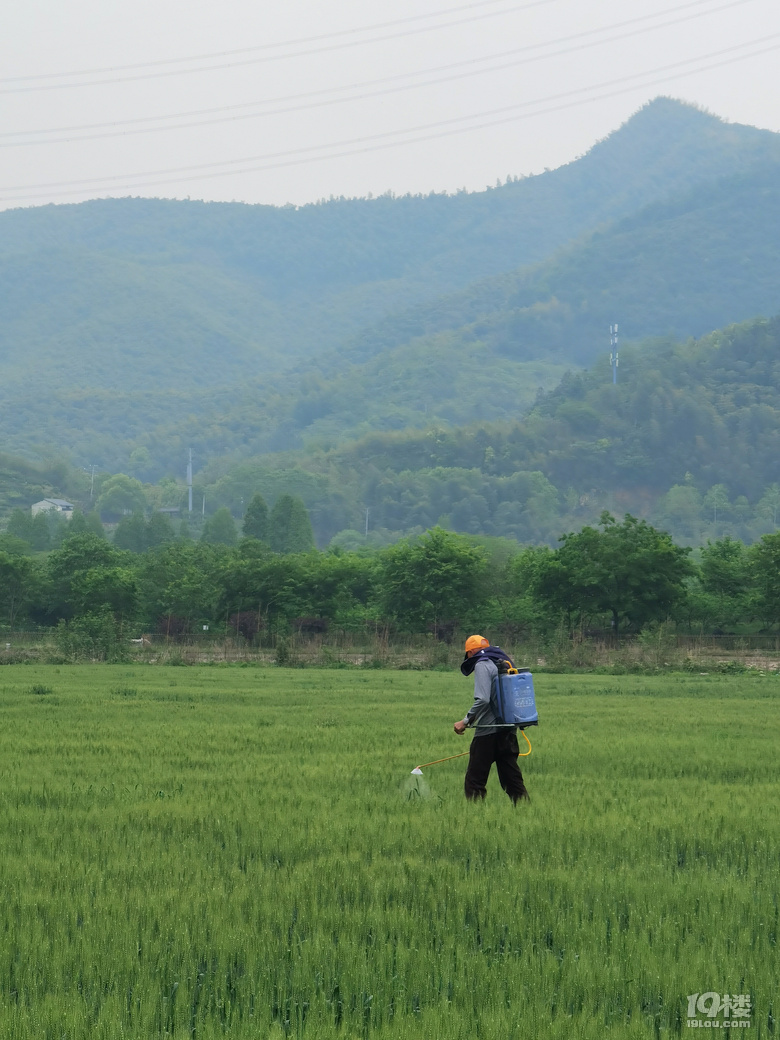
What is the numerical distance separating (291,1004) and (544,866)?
13.0 ft

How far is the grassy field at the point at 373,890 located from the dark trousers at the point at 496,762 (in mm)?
358

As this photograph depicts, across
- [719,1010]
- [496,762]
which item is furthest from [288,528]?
[719,1010]

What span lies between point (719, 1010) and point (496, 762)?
261 inches

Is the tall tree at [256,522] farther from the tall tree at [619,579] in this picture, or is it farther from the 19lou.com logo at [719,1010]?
the 19lou.com logo at [719,1010]

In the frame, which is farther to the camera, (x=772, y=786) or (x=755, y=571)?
(x=755, y=571)

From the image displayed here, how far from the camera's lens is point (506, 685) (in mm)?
13117

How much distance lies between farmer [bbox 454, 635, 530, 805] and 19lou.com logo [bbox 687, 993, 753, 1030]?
585cm

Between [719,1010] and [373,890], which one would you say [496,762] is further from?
[719,1010]

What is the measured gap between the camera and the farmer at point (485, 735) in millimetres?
13203

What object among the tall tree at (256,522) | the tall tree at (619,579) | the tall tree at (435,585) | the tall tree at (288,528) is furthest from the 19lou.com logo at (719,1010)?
the tall tree at (256,522)

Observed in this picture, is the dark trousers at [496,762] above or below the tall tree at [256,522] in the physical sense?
below

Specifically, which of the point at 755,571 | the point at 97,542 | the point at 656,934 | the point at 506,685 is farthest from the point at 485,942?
the point at 97,542

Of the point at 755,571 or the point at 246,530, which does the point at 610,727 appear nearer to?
the point at 755,571

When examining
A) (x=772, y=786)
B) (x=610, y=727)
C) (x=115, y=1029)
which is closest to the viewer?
(x=115, y=1029)
